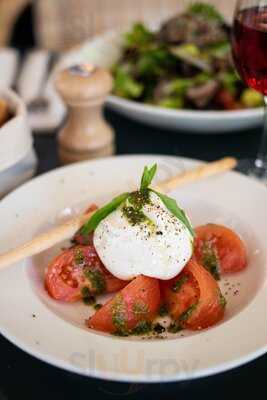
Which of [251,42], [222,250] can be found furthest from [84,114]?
[222,250]

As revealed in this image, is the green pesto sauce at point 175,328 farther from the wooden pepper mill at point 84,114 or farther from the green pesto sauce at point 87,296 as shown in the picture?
the wooden pepper mill at point 84,114

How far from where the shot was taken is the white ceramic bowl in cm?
121

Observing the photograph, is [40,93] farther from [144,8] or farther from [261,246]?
[144,8]

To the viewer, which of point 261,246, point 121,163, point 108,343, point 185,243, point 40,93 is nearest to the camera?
point 108,343

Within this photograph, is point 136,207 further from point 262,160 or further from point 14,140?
point 262,160

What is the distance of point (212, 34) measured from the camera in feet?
6.06

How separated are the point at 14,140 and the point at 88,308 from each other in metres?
0.42

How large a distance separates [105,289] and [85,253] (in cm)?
7

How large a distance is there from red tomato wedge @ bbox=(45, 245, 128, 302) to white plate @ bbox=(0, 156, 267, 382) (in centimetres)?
2

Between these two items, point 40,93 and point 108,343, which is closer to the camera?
point 108,343

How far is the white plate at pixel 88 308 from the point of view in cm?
81

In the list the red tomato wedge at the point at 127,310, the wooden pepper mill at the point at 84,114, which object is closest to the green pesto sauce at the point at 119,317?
the red tomato wedge at the point at 127,310

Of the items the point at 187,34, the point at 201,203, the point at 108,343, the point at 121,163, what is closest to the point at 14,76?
the point at 187,34

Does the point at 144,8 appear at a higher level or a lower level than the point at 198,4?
lower
